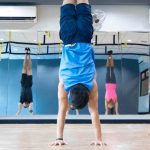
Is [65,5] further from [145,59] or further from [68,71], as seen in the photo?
[145,59]

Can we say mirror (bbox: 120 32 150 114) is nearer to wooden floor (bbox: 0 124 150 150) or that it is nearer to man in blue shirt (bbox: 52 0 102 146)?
wooden floor (bbox: 0 124 150 150)

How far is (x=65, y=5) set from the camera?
10.7ft

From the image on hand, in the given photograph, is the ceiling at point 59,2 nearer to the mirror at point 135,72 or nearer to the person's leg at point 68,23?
the mirror at point 135,72

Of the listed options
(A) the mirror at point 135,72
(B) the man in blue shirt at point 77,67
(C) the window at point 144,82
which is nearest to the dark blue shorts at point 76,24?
(B) the man in blue shirt at point 77,67

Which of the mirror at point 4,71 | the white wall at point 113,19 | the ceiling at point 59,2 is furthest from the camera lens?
the white wall at point 113,19

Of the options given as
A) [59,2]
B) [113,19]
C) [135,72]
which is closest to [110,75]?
[135,72]

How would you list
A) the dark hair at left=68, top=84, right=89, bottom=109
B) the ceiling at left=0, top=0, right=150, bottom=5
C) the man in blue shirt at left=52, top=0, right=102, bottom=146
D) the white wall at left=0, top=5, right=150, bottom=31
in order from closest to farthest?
the dark hair at left=68, top=84, right=89, bottom=109, the man in blue shirt at left=52, top=0, right=102, bottom=146, the ceiling at left=0, top=0, right=150, bottom=5, the white wall at left=0, top=5, right=150, bottom=31

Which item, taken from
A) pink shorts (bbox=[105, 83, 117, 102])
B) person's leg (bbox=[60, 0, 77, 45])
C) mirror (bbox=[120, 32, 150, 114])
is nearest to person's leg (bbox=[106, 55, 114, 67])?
mirror (bbox=[120, 32, 150, 114])

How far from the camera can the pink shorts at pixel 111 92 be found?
7.09 m

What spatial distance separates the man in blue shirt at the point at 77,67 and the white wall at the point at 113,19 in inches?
165

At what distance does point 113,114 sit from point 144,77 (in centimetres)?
100

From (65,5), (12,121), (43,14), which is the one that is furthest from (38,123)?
(65,5)

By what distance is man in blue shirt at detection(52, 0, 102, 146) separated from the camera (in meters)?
2.76

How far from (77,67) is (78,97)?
33 centimetres
